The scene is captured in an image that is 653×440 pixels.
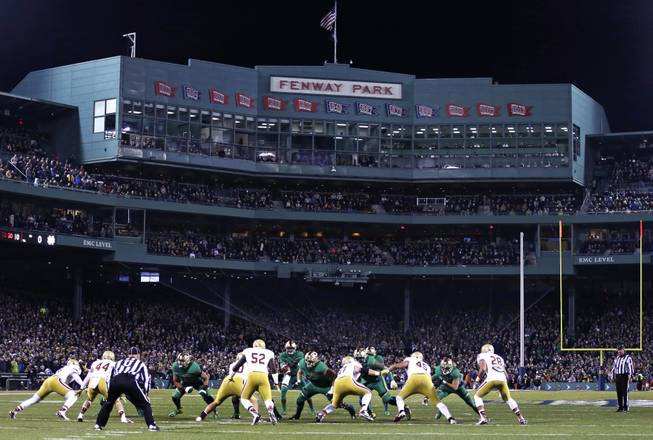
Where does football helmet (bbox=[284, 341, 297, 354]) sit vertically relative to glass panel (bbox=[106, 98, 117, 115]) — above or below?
below

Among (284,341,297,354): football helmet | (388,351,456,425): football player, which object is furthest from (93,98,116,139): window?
(388,351,456,425): football player

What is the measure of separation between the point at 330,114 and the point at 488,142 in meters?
10.5

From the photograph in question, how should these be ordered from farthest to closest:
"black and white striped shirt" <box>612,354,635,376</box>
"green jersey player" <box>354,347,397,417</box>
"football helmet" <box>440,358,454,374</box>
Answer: "black and white striped shirt" <box>612,354,635,376</box>
"football helmet" <box>440,358,454,374</box>
"green jersey player" <box>354,347,397,417</box>

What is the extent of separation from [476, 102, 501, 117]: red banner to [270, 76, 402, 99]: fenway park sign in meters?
5.32

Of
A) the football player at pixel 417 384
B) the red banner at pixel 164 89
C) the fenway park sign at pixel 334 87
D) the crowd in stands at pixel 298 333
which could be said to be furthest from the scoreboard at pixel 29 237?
the football player at pixel 417 384

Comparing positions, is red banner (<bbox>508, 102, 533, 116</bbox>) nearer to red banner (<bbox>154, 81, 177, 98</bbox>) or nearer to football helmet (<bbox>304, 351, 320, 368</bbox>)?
red banner (<bbox>154, 81, 177, 98</bbox>)

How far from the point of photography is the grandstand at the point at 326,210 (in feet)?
218

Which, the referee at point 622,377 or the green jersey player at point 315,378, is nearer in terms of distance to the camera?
the green jersey player at point 315,378

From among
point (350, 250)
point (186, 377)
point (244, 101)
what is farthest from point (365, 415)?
point (244, 101)

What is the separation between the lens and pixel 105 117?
67750mm

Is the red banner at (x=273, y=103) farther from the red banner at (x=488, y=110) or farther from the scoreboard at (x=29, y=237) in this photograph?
the scoreboard at (x=29, y=237)

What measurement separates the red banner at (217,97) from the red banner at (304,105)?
471 centimetres

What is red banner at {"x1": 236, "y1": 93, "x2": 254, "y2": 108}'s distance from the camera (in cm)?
7175

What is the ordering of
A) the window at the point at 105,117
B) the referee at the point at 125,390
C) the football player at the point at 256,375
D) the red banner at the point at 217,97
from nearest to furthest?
the referee at the point at 125,390 → the football player at the point at 256,375 → the window at the point at 105,117 → the red banner at the point at 217,97
